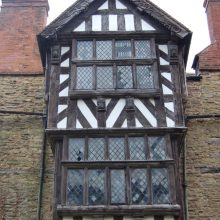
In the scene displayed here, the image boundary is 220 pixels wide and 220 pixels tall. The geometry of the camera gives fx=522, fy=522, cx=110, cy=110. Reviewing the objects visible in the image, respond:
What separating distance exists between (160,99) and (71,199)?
242 cm

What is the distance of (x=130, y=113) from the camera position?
9.14 m

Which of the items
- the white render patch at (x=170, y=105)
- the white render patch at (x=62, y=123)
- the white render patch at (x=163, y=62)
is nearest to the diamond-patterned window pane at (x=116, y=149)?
the white render patch at (x=62, y=123)

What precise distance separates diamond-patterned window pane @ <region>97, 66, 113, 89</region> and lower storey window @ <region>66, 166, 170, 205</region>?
1.68 m

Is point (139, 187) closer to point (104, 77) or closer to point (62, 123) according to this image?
point (62, 123)

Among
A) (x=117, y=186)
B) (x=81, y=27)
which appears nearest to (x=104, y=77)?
(x=81, y=27)

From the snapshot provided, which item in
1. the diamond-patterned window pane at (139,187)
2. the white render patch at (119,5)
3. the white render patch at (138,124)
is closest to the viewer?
the diamond-patterned window pane at (139,187)

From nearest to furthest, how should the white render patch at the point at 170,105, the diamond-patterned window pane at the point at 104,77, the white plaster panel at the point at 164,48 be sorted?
the white render patch at the point at 170,105, the diamond-patterned window pane at the point at 104,77, the white plaster panel at the point at 164,48

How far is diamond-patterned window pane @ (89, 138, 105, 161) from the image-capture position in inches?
340

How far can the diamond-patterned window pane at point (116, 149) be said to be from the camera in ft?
28.3

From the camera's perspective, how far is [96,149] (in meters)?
8.73

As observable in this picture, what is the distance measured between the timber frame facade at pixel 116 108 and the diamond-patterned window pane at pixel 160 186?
0.05ft

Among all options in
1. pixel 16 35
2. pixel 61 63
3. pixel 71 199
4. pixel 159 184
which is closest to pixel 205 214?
pixel 159 184

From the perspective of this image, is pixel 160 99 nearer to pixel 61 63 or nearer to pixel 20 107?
pixel 61 63

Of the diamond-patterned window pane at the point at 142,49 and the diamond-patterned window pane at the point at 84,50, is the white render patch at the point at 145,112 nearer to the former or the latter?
the diamond-patterned window pane at the point at 142,49
